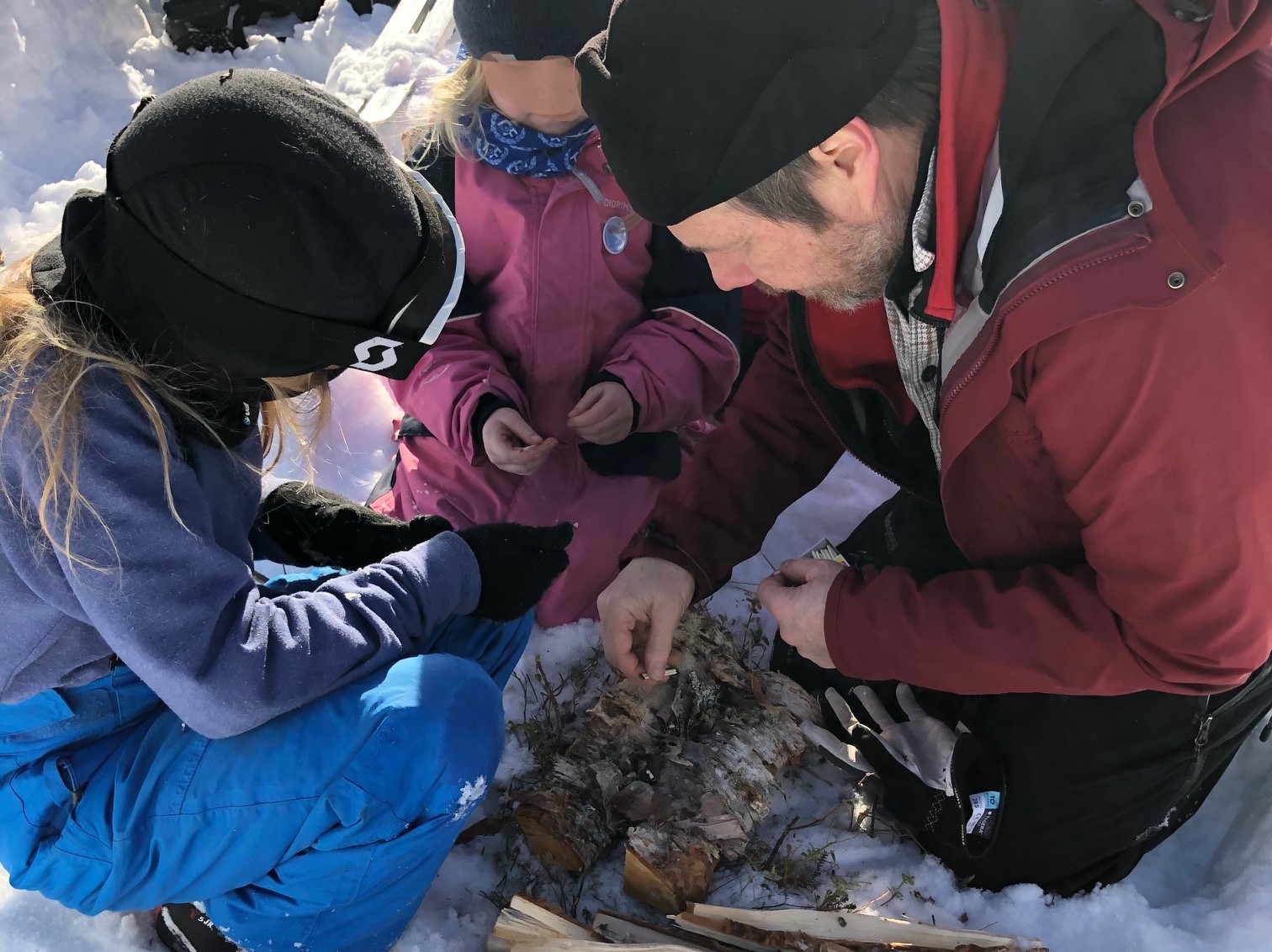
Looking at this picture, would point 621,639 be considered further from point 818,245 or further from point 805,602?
point 818,245

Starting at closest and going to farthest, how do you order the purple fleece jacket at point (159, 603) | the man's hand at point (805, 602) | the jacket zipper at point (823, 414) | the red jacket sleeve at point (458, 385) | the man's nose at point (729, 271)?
the purple fleece jacket at point (159, 603), the man's nose at point (729, 271), the man's hand at point (805, 602), the jacket zipper at point (823, 414), the red jacket sleeve at point (458, 385)

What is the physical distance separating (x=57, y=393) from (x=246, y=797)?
0.69m

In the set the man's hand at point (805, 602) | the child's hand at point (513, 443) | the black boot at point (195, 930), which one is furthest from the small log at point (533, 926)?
the child's hand at point (513, 443)

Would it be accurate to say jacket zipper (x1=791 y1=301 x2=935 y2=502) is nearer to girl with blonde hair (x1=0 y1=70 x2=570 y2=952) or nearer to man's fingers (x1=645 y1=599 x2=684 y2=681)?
man's fingers (x1=645 y1=599 x2=684 y2=681)

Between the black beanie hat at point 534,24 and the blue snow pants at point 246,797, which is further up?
the black beanie hat at point 534,24

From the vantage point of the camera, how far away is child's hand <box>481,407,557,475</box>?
7.90ft

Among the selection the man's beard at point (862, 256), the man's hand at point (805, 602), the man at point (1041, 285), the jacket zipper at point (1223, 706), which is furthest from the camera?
the man's hand at point (805, 602)

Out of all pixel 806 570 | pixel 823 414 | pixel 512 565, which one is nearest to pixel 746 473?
pixel 823 414

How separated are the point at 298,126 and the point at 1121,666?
4.89 ft

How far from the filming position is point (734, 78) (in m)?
1.26

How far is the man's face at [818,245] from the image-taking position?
144cm

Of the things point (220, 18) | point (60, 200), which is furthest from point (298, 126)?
point (220, 18)

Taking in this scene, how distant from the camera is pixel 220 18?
Result: 4.62m

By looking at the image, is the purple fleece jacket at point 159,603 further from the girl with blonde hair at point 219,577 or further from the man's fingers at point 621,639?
the man's fingers at point 621,639
